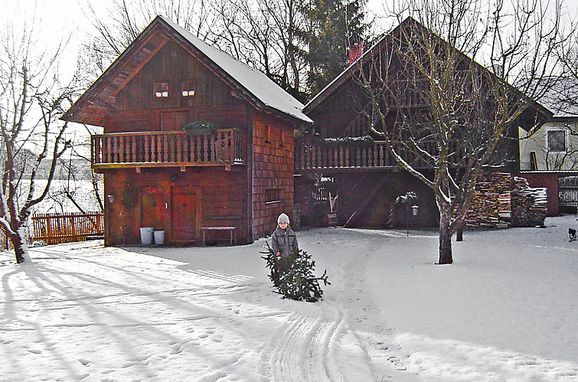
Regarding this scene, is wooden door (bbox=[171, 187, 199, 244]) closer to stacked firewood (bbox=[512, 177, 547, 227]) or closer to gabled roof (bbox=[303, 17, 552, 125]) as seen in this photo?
gabled roof (bbox=[303, 17, 552, 125])

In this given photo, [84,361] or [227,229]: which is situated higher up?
[227,229]

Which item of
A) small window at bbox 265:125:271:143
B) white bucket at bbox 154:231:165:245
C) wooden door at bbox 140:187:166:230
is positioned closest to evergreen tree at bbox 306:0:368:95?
small window at bbox 265:125:271:143

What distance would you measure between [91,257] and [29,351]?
9892mm

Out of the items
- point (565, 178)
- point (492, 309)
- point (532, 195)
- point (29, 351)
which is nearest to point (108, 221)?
point (29, 351)

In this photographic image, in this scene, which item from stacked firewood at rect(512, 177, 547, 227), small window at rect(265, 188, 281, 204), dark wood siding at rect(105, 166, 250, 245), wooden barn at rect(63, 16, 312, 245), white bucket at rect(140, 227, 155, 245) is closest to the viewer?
wooden barn at rect(63, 16, 312, 245)

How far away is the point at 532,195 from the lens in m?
22.5

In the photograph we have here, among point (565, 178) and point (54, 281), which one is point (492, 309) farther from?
point (565, 178)

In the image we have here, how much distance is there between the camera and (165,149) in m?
17.9

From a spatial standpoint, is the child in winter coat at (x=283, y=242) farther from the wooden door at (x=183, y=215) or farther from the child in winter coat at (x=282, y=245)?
the wooden door at (x=183, y=215)

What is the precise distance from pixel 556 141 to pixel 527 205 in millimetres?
11664

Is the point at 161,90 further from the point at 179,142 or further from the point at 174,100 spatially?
the point at 179,142

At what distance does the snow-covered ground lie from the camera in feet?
20.7

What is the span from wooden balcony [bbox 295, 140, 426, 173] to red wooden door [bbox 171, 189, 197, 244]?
20.7 ft

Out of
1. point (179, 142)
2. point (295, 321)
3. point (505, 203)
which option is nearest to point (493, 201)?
point (505, 203)
